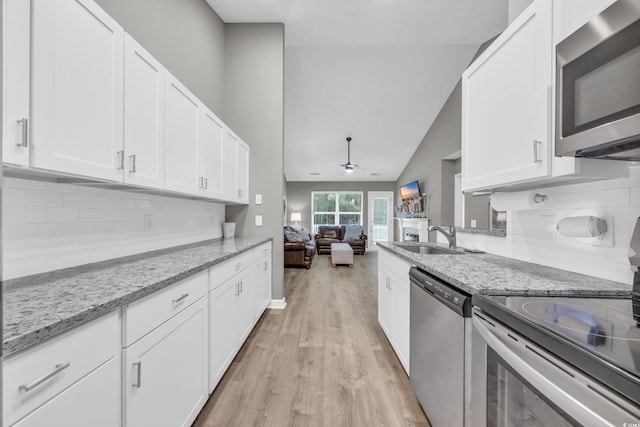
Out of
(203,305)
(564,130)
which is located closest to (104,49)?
(203,305)

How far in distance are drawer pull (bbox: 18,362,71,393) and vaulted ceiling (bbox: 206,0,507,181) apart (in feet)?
12.0

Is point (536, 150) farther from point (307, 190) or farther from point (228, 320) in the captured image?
point (307, 190)

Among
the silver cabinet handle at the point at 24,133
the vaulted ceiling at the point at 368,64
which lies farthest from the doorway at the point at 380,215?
the silver cabinet handle at the point at 24,133

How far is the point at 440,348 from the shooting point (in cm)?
139

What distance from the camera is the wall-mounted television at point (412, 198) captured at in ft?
23.1

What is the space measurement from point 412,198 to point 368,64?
3.76 metres

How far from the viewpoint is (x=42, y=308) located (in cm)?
87

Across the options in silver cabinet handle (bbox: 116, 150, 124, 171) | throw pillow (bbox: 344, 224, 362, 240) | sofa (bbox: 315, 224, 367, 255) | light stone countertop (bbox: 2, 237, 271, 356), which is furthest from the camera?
throw pillow (bbox: 344, 224, 362, 240)

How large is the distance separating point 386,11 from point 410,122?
3054 millimetres

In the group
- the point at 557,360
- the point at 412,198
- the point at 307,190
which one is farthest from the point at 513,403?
the point at 307,190

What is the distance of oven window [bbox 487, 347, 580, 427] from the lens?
79 cm

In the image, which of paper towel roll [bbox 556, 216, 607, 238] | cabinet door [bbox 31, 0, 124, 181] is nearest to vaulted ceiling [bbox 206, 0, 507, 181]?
cabinet door [bbox 31, 0, 124, 181]

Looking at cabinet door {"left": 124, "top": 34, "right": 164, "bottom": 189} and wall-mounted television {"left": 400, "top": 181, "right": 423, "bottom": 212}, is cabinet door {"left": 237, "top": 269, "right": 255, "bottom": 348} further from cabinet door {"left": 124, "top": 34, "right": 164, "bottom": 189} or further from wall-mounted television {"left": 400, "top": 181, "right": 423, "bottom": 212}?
wall-mounted television {"left": 400, "top": 181, "right": 423, "bottom": 212}

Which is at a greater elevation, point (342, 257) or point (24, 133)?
point (24, 133)
